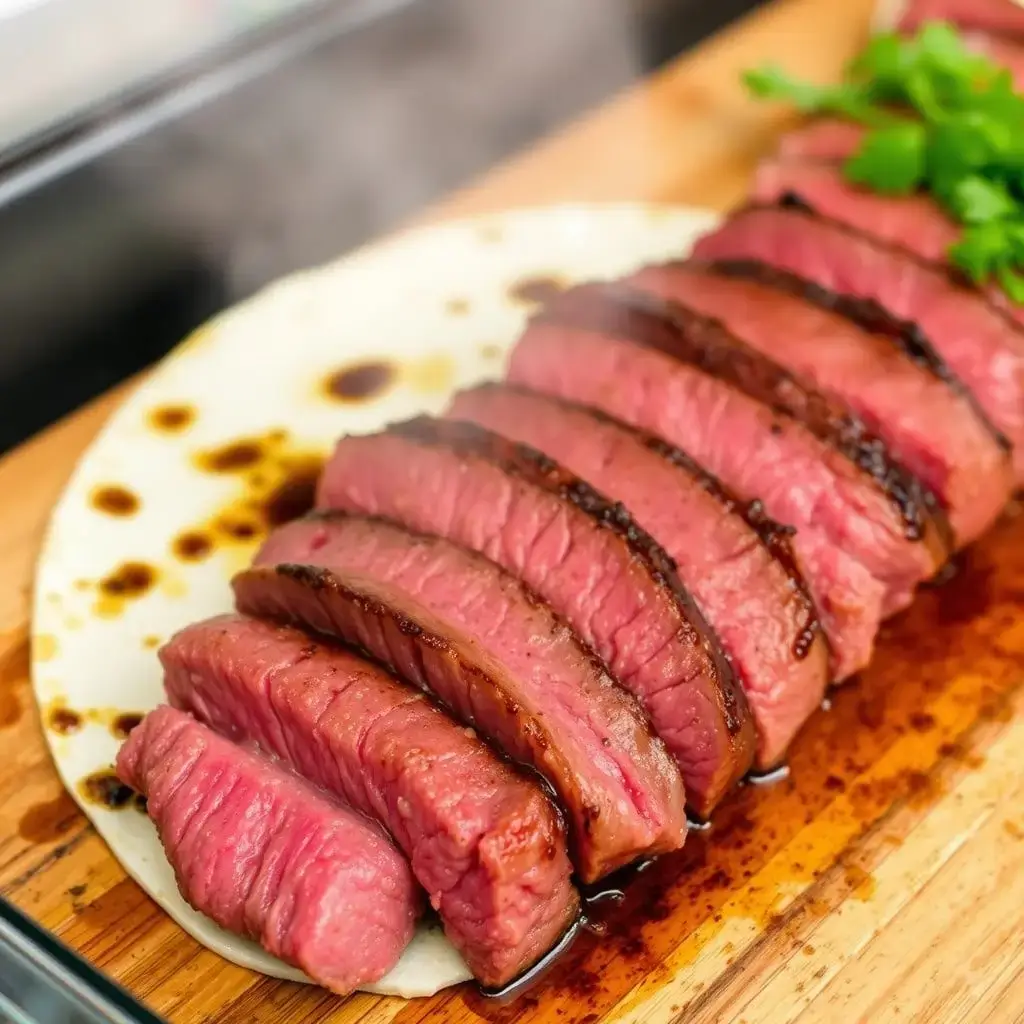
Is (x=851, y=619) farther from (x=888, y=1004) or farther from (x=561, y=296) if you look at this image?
(x=561, y=296)

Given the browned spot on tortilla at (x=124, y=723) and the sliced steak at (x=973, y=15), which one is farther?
the sliced steak at (x=973, y=15)

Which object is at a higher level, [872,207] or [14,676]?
[14,676]

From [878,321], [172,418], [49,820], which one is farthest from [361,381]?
[49,820]

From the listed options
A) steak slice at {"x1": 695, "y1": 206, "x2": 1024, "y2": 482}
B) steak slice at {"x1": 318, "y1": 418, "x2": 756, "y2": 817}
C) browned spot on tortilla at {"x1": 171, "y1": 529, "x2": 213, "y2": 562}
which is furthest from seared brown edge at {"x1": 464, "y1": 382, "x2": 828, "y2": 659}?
browned spot on tortilla at {"x1": 171, "y1": 529, "x2": 213, "y2": 562}

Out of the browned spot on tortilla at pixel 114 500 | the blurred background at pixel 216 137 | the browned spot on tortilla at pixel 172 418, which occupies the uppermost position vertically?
the blurred background at pixel 216 137

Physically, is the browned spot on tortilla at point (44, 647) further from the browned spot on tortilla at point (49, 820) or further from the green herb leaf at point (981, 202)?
the green herb leaf at point (981, 202)

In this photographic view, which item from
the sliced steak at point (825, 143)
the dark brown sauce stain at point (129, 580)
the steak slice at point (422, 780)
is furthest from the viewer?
the sliced steak at point (825, 143)

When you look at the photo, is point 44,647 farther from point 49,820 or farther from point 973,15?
point 973,15

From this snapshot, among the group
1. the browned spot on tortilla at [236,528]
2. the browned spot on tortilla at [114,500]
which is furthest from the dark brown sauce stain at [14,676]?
the browned spot on tortilla at [236,528]
